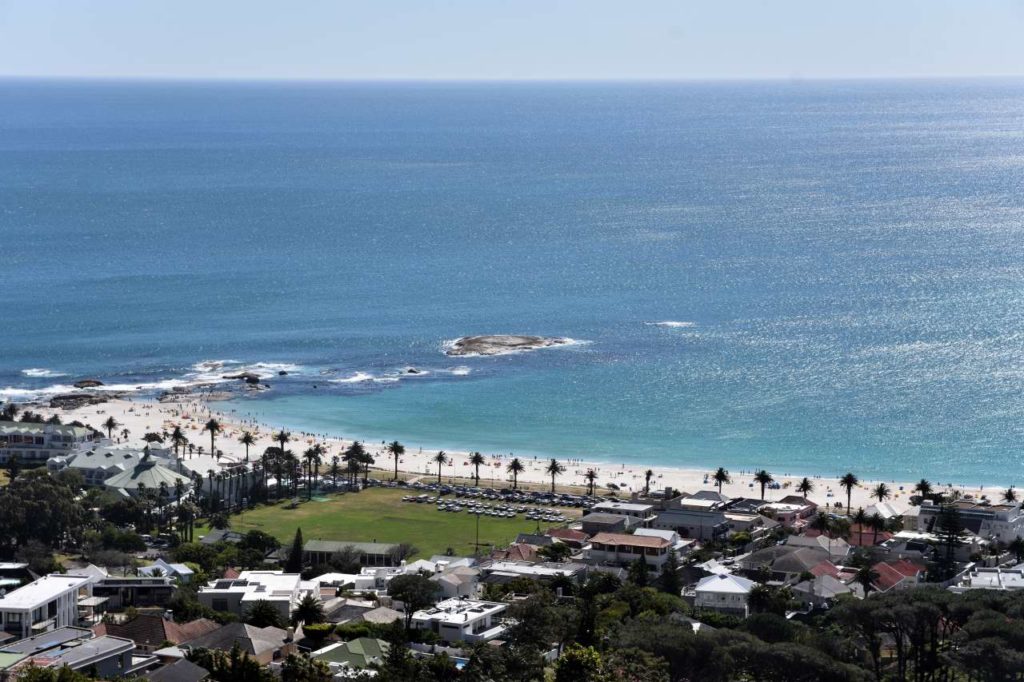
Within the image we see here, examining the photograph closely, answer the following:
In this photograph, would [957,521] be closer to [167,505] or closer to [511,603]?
[511,603]

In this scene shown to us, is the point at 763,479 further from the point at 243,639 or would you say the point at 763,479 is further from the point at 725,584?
the point at 243,639

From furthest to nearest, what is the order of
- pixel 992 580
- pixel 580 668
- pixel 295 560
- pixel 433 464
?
pixel 433 464
pixel 295 560
pixel 992 580
pixel 580 668

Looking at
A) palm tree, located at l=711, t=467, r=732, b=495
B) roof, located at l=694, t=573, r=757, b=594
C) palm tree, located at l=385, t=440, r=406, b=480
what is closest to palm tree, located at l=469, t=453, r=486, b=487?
palm tree, located at l=385, t=440, r=406, b=480

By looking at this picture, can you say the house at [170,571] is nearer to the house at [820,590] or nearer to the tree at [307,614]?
the tree at [307,614]

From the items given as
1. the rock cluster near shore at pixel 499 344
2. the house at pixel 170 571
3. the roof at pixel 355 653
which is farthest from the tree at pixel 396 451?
the roof at pixel 355 653

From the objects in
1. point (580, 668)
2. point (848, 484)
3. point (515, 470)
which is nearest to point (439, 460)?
point (515, 470)

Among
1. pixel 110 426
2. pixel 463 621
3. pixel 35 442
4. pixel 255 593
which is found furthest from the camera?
pixel 110 426

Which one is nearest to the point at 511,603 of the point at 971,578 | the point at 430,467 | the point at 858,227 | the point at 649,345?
the point at 971,578
